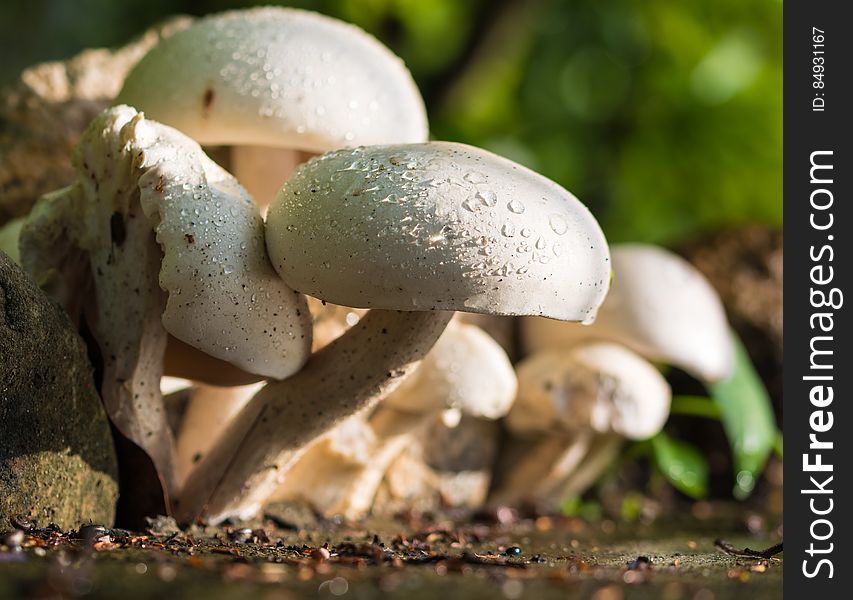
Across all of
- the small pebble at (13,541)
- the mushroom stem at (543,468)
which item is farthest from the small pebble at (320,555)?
the mushroom stem at (543,468)

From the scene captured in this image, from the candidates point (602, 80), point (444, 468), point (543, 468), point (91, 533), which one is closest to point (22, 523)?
point (91, 533)

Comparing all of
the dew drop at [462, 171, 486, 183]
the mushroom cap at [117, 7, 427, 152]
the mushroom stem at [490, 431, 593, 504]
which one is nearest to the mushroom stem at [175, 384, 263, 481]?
the mushroom cap at [117, 7, 427, 152]

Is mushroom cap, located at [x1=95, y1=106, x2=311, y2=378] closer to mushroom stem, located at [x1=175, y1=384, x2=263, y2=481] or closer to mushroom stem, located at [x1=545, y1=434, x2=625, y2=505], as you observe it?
mushroom stem, located at [x1=175, y1=384, x2=263, y2=481]

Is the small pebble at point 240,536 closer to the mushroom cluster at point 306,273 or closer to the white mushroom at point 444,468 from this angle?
the mushroom cluster at point 306,273
